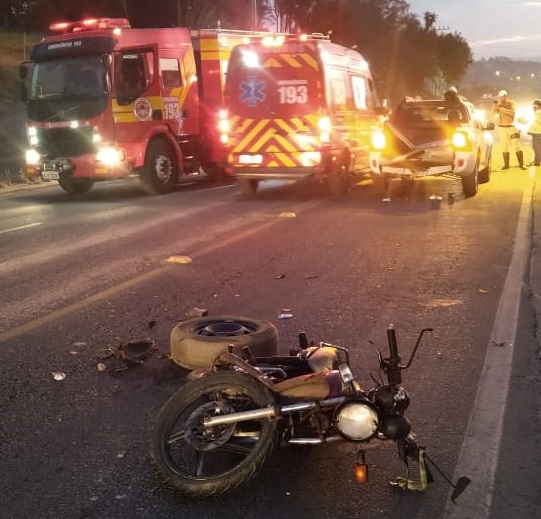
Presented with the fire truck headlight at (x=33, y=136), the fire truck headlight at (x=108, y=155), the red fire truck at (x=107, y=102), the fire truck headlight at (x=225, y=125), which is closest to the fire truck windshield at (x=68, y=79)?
the red fire truck at (x=107, y=102)

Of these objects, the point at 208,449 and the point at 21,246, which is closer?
the point at 208,449

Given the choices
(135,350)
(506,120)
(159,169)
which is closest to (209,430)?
(135,350)

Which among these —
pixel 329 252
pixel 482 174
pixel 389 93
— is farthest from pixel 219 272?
pixel 389 93

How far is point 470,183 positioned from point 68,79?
8.00 metres

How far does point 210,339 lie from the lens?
15.1 ft

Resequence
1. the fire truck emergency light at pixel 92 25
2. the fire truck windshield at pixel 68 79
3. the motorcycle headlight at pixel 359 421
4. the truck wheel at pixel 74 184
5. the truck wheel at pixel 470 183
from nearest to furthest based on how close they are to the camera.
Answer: the motorcycle headlight at pixel 359 421 → the truck wheel at pixel 470 183 → the fire truck windshield at pixel 68 79 → the fire truck emergency light at pixel 92 25 → the truck wheel at pixel 74 184

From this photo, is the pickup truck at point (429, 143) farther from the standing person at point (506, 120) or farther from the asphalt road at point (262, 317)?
the standing person at point (506, 120)

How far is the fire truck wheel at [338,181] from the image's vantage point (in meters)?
13.8

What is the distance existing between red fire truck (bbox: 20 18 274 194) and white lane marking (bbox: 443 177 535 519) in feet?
30.3

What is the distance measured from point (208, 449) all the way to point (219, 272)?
14.6 feet

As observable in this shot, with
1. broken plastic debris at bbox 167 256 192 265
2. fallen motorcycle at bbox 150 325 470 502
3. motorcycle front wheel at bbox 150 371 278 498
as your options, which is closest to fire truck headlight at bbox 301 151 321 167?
broken plastic debris at bbox 167 256 192 265

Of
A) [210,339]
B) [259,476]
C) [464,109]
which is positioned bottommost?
[259,476]

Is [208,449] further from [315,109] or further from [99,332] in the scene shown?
[315,109]

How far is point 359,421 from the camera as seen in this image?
3162 millimetres
